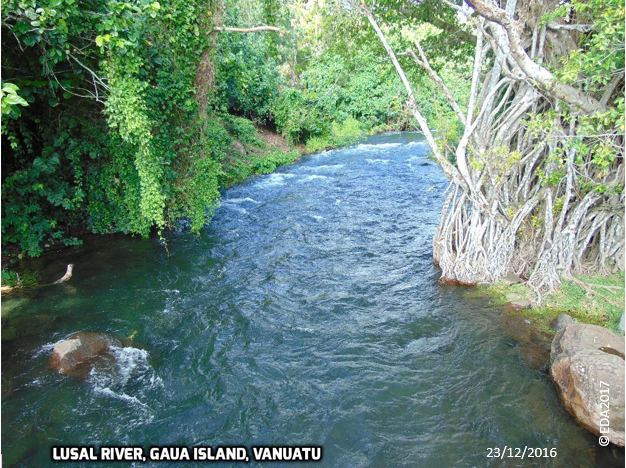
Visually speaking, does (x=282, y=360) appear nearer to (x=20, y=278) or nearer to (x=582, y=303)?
(x=582, y=303)

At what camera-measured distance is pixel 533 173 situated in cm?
862

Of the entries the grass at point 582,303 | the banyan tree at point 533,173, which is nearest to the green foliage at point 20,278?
the banyan tree at point 533,173

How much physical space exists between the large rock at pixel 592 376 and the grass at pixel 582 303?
1.15 meters

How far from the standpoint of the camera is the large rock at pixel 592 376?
4922 mm

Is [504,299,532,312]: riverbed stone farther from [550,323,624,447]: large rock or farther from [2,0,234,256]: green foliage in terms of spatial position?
[2,0,234,256]: green foliage

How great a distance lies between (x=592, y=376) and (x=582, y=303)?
2722mm

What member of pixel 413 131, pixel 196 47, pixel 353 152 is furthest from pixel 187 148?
pixel 413 131

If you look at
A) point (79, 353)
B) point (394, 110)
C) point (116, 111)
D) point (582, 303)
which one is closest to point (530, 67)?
point (394, 110)

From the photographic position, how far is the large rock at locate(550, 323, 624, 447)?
4.92 metres

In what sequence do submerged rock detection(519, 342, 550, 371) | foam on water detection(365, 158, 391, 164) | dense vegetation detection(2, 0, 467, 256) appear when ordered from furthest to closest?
foam on water detection(365, 158, 391, 164) < dense vegetation detection(2, 0, 467, 256) < submerged rock detection(519, 342, 550, 371)

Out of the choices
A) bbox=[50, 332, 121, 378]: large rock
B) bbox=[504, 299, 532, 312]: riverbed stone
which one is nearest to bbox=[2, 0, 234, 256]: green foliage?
bbox=[50, 332, 121, 378]: large rock

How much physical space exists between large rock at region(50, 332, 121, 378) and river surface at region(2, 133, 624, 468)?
175 mm

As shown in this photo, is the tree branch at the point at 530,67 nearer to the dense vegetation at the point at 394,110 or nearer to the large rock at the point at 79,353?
the dense vegetation at the point at 394,110

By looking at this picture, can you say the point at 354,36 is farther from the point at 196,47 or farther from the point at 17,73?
the point at 17,73
